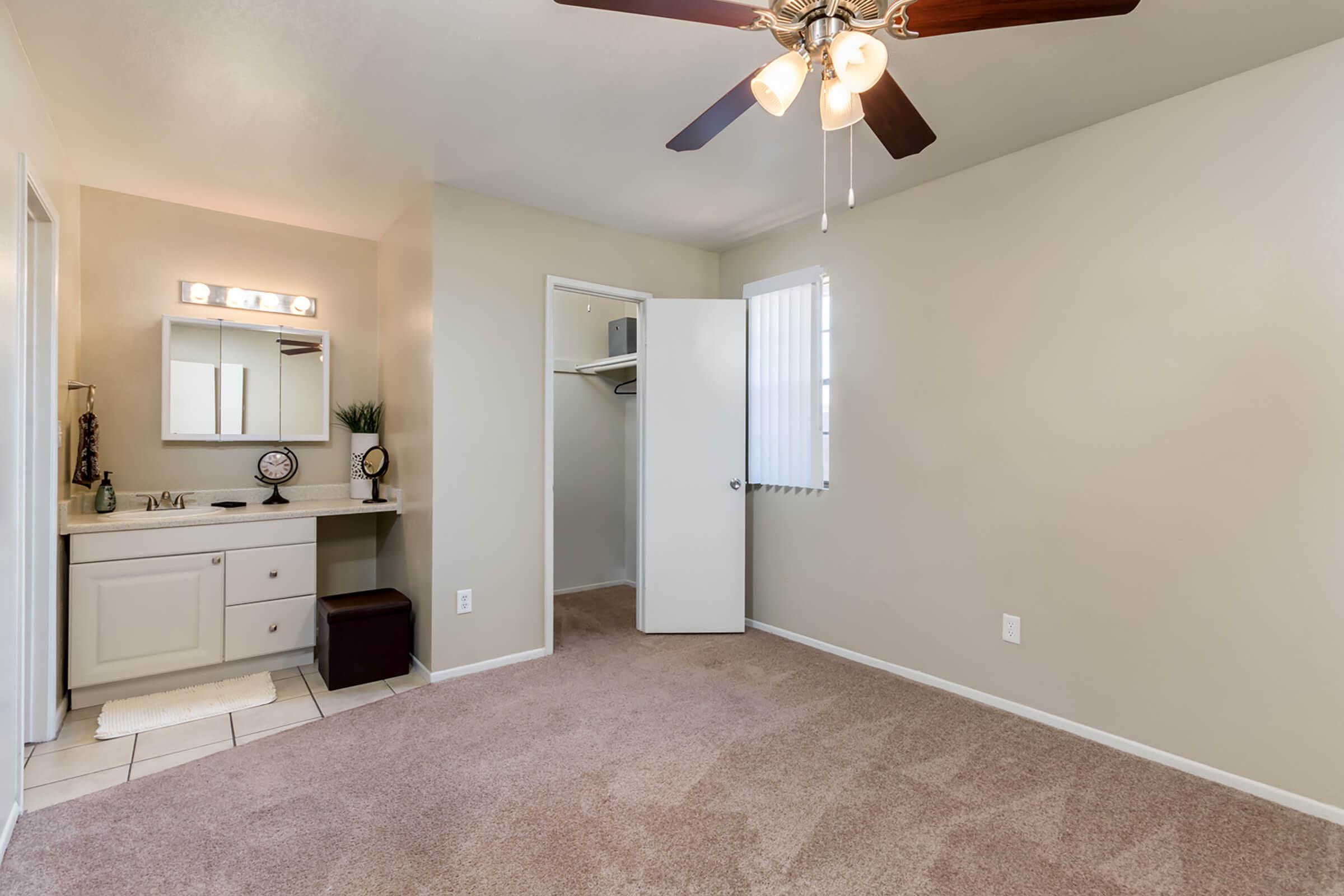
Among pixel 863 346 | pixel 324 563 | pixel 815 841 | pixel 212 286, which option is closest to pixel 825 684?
pixel 815 841

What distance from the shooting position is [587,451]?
502 cm

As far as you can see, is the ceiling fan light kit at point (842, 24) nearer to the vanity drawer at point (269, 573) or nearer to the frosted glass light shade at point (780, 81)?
the frosted glass light shade at point (780, 81)

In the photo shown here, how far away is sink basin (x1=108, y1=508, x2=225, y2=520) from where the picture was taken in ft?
9.56

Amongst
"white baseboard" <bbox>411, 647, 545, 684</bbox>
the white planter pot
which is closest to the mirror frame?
the white planter pot

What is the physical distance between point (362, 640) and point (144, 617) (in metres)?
0.92

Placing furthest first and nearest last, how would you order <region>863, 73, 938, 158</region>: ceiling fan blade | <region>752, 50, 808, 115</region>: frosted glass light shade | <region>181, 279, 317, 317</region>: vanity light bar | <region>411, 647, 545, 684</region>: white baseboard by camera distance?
<region>181, 279, 317, 317</region>: vanity light bar < <region>411, 647, 545, 684</region>: white baseboard < <region>863, 73, 938, 158</region>: ceiling fan blade < <region>752, 50, 808, 115</region>: frosted glass light shade

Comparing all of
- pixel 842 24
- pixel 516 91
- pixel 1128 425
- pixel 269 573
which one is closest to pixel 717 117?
pixel 842 24

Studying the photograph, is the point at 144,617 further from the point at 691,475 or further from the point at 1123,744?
the point at 1123,744

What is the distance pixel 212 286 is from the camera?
11.3ft

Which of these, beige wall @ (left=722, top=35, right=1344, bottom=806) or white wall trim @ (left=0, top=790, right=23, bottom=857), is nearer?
white wall trim @ (left=0, top=790, right=23, bottom=857)

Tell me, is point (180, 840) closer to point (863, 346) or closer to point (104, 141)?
point (104, 141)

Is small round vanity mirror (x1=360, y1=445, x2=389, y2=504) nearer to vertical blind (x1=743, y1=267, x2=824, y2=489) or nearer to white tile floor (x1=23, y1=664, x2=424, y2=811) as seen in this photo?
white tile floor (x1=23, y1=664, x2=424, y2=811)

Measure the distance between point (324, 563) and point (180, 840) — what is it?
2.06 m

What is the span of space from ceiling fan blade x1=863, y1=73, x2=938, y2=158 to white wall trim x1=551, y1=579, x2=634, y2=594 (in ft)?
12.7
